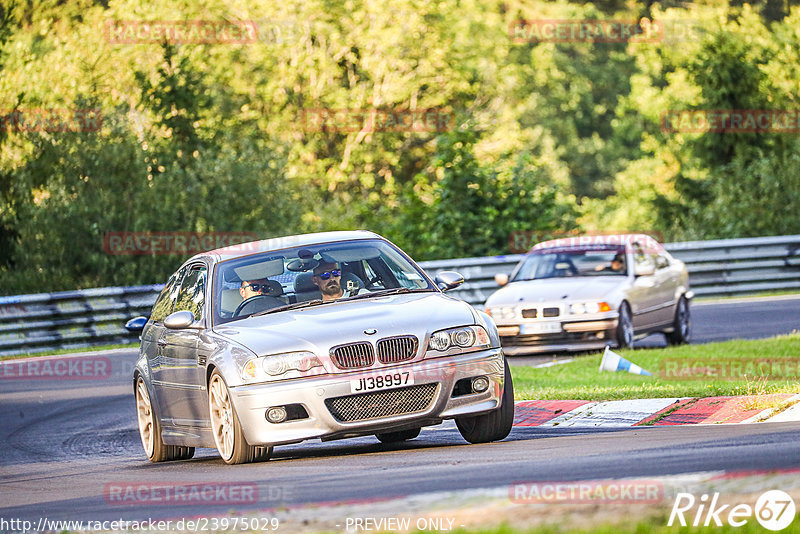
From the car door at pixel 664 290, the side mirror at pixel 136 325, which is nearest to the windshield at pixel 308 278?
the side mirror at pixel 136 325

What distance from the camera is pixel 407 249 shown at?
97.5ft

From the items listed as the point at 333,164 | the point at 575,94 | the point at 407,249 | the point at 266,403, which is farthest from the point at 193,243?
the point at 575,94

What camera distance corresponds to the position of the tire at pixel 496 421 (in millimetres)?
9375

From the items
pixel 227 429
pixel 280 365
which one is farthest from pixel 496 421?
pixel 227 429

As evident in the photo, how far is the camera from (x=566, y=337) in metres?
16.8

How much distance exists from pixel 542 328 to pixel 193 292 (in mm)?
7170

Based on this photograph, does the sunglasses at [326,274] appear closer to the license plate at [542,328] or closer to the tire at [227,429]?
the tire at [227,429]

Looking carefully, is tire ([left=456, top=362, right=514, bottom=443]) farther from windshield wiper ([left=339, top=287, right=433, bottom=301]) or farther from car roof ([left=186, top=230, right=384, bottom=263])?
car roof ([left=186, top=230, right=384, bottom=263])

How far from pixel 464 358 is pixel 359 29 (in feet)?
107

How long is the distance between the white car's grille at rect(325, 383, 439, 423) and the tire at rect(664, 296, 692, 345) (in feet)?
32.9

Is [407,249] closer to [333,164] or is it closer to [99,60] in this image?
[99,60]

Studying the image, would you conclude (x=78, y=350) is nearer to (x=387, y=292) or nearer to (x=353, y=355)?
(x=387, y=292)

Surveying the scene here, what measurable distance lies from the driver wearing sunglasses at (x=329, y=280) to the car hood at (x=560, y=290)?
7.24m

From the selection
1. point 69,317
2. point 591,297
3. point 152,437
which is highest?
point 152,437
